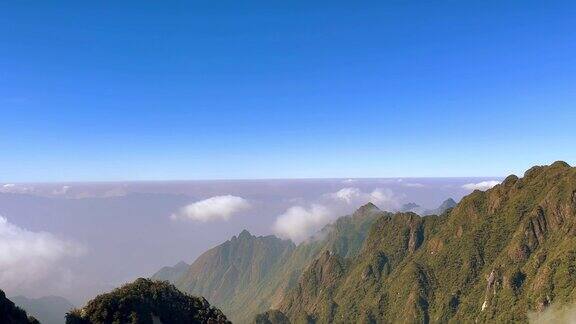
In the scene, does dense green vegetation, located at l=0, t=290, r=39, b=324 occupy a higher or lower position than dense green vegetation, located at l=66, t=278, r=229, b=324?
higher

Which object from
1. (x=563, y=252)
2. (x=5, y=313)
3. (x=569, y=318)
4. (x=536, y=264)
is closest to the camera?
(x=5, y=313)

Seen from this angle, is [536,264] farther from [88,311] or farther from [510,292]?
[88,311]

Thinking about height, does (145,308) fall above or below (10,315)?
below

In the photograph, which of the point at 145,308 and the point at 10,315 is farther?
the point at 145,308

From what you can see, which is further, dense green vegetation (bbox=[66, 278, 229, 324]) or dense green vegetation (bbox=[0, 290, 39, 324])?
dense green vegetation (bbox=[66, 278, 229, 324])

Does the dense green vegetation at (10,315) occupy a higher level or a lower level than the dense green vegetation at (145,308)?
higher

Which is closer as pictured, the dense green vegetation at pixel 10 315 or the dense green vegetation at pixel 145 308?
the dense green vegetation at pixel 10 315

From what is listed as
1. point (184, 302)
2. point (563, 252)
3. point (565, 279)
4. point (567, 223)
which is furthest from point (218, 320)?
point (567, 223)

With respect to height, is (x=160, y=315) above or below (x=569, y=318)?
above
